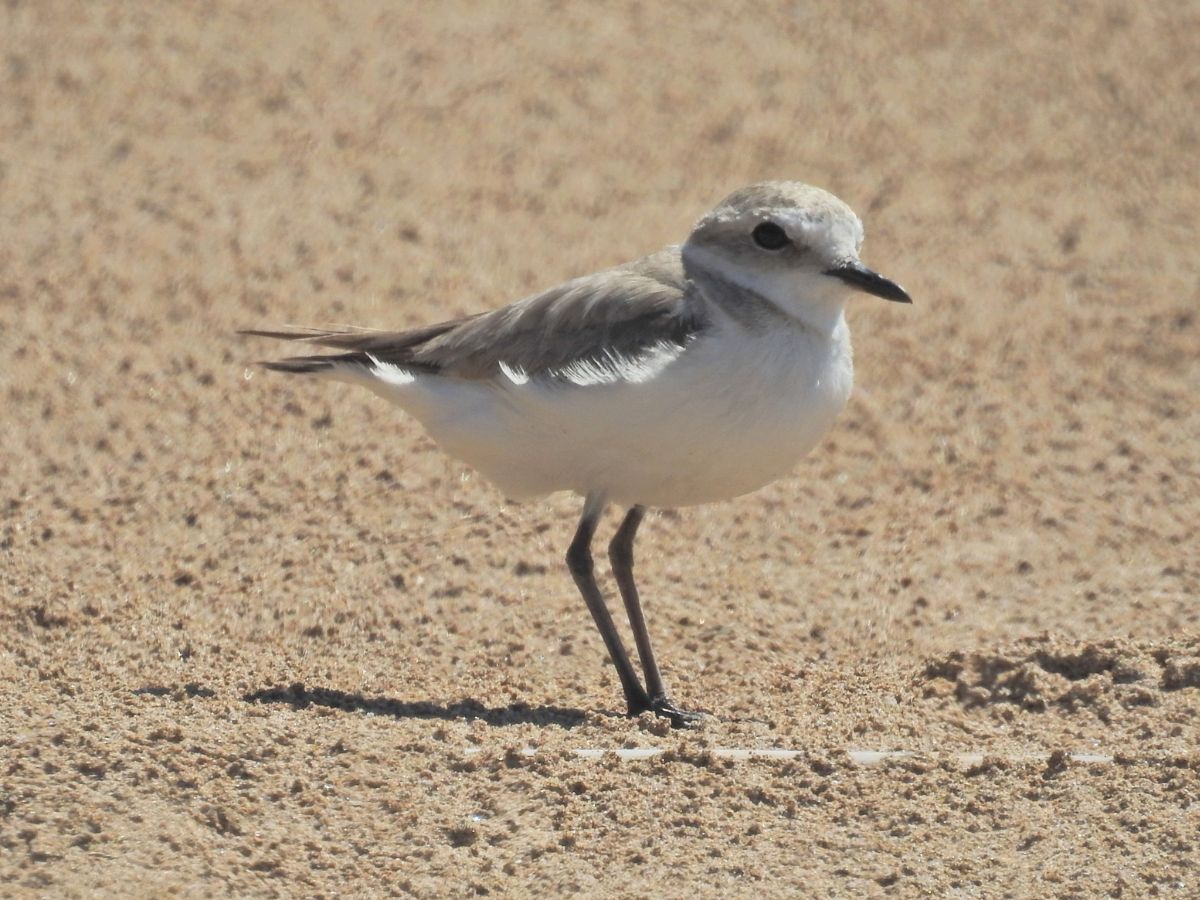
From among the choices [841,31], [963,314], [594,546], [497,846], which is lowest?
[497,846]

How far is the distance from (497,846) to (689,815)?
20.4 inches

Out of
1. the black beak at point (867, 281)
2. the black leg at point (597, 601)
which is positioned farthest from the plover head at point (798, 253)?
the black leg at point (597, 601)

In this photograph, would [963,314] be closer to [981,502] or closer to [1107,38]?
[981,502]

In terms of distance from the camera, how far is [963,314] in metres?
8.96

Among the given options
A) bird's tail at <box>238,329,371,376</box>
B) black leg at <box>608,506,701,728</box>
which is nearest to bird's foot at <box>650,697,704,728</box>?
black leg at <box>608,506,701,728</box>

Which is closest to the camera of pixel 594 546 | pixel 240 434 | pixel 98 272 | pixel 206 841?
pixel 206 841

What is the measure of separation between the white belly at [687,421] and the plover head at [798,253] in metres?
0.12

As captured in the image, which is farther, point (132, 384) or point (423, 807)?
point (132, 384)

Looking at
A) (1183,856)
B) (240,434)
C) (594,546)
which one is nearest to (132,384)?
(240,434)

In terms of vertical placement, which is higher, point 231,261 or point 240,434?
point 231,261

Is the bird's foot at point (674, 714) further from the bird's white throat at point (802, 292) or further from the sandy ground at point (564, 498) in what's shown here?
the bird's white throat at point (802, 292)

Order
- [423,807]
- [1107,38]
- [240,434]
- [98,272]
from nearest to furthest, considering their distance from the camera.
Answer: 1. [423,807]
2. [240,434]
3. [98,272]
4. [1107,38]

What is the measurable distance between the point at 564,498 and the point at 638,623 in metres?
1.57

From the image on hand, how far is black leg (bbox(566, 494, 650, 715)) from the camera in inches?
228
